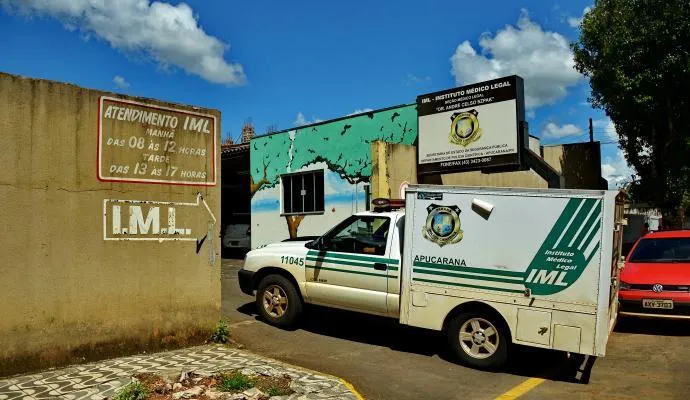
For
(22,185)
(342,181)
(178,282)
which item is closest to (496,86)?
(342,181)

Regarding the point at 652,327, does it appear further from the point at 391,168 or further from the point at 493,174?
the point at 493,174

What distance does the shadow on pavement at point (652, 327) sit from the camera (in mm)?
8922

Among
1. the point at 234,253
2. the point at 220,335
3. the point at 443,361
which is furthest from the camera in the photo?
the point at 234,253

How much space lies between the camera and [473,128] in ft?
46.2

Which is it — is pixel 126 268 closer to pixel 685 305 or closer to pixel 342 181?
pixel 685 305

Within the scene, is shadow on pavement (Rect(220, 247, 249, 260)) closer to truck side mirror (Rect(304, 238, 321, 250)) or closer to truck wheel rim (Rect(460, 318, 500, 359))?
truck side mirror (Rect(304, 238, 321, 250))

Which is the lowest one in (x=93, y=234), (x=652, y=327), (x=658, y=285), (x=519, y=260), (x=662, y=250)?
(x=652, y=327)

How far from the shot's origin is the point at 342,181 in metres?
17.9

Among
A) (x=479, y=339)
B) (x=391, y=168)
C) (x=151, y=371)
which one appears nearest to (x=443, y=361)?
(x=479, y=339)

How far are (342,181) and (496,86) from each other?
6091mm

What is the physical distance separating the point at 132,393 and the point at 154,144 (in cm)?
317

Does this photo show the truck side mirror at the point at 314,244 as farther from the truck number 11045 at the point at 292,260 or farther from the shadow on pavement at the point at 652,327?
the shadow on pavement at the point at 652,327

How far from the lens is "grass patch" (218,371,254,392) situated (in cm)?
529

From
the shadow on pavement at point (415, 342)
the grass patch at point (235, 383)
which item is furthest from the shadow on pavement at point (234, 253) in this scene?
the grass patch at point (235, 383)
